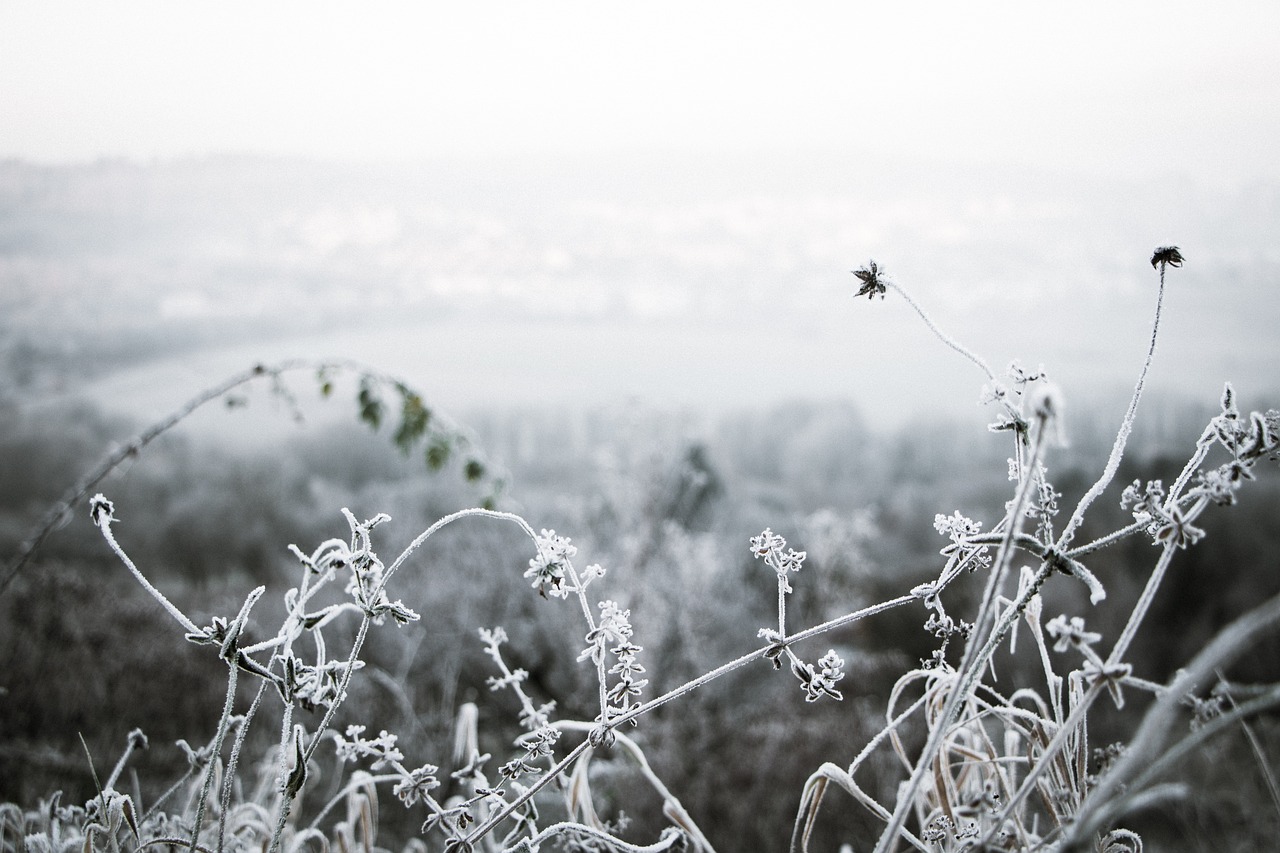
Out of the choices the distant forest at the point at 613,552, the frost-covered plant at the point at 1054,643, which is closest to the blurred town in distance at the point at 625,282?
the distant forest at the point at 613,552

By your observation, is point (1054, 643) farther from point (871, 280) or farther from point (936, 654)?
point (871, 280)

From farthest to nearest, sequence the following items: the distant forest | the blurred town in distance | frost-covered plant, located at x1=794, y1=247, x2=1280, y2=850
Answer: the blurred town in distance < the distant forest < frost-covered plant, located at x1=794, y1=247, x2=1280, y2=850

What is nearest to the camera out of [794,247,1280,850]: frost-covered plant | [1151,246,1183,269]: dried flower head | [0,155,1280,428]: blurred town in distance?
[794,247,1280,850]: frost-covered plant

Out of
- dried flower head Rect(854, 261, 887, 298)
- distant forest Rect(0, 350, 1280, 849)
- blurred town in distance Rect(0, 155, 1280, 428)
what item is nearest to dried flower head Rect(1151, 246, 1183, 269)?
dried flower head Rect(854, 261, 887, 298)

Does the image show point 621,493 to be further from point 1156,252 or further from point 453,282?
point 1156,252

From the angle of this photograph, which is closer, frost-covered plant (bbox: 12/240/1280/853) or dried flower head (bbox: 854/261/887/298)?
frost-covered plant (bbox: 12/240/1280/853)

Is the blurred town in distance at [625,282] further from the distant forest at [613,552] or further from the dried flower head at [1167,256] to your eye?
the dried flower head at [1167,256]

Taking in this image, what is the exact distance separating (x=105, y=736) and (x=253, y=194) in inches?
275

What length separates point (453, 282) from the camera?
1100 centimetres

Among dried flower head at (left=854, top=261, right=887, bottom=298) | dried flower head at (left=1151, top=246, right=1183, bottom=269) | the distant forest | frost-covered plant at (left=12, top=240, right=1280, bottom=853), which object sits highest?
dried flower head at (left=1151, top=246, right=1183, bottom=269)

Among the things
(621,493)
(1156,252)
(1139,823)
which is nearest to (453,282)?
(621,493)

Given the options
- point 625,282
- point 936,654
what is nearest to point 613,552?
point 625,282

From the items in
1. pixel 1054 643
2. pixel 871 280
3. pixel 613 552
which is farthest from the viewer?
pixel 613 552

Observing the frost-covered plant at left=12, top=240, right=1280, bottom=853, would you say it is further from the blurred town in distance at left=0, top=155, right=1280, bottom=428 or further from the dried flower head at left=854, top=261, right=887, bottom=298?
the blurred town in distance at left=0, top=155, right=1280, bottom=428
